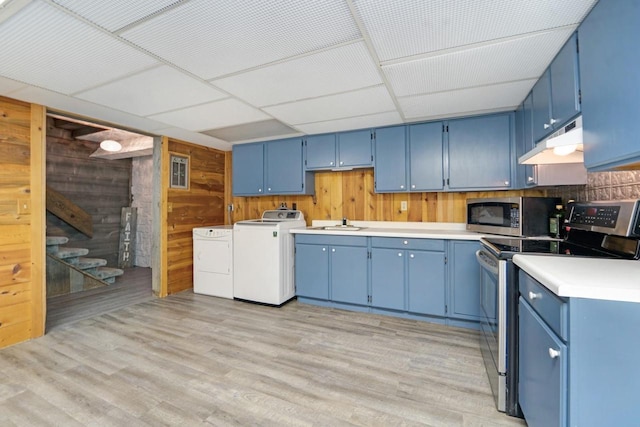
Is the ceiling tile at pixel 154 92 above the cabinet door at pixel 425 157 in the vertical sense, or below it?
above

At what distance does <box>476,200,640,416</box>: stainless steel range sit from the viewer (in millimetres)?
1438

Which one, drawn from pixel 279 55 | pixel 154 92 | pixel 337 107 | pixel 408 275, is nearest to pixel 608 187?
pixel 408 275

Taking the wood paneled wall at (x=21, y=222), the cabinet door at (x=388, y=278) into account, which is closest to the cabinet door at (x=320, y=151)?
the cabinet door at (x=388, y=278)

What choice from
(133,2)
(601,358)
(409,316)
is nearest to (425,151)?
(409,316)

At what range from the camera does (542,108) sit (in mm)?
2109

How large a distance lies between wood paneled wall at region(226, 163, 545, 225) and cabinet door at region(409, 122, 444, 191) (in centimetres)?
28

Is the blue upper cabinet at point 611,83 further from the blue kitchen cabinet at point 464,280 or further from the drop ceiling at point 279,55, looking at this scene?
the blue kitchen cabinet at point 464,280

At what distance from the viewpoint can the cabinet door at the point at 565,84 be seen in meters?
1.62

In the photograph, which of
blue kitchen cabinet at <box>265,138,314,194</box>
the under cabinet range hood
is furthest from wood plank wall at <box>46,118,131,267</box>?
the under cabinet range hood

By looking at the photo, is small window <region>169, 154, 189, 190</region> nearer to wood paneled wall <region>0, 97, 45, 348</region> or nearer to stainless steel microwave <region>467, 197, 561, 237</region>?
wood paneled wall <region>0, 97, 45, 348</region>

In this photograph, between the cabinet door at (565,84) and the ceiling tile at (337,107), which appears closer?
the cabinet door at (565,84)

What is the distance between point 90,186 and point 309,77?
17.2ft

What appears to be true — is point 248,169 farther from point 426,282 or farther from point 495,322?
point 495,322

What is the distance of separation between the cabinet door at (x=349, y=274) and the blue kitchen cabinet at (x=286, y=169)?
106 centimetres
